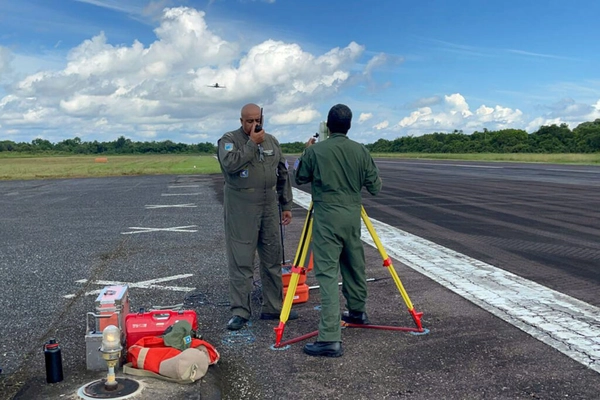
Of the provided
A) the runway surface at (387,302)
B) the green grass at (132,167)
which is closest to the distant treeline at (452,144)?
the green grass at (132,167)

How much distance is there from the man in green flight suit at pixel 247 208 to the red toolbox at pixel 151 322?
682mm

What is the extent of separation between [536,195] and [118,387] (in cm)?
1696

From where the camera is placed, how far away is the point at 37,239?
37.4 ft

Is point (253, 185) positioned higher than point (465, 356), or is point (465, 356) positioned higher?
point (253, 185)

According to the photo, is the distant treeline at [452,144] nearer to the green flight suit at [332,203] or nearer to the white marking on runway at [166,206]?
the white marking on runway at [166,206]

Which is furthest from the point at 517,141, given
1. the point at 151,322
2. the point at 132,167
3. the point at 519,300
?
the point at 151,322

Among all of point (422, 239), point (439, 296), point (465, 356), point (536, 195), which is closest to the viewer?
point (465, 356)

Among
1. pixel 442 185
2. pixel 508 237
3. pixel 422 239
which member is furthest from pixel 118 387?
pixel 442 185

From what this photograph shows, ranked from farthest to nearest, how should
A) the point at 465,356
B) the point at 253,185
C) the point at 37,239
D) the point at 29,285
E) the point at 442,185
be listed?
the point at 442,185 < the point at 37,239 < the point at 29,285 < the point at 253,185 < the point at 465,356

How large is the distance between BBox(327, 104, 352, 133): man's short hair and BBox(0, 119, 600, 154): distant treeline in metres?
74.2

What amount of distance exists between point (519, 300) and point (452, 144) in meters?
116

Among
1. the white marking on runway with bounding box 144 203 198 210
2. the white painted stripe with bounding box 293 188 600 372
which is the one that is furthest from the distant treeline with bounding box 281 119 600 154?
the white painted stripe with bounding box 293 188 600 372

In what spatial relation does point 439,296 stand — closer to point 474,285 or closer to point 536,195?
point 474,285

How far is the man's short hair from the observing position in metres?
4.98
